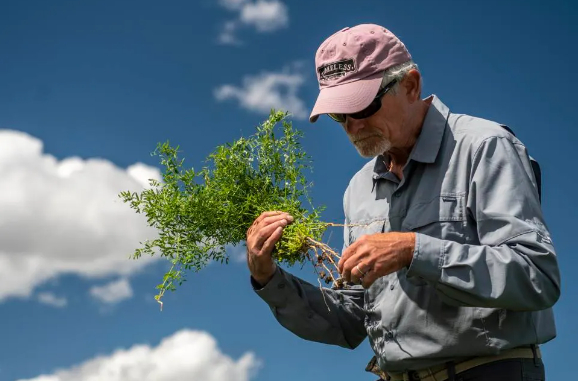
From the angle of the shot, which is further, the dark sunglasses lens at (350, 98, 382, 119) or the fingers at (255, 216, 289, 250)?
the fingers at (255, 216, 289, 250)

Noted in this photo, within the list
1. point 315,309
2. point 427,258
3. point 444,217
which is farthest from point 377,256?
point 315,309

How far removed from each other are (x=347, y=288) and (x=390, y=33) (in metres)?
1.41

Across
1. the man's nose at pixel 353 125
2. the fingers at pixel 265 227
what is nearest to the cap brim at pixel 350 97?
the man's nose at pixel 353 125

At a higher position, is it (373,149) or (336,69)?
(336,69)

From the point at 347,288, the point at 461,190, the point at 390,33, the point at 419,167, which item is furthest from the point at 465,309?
the point at 390,33

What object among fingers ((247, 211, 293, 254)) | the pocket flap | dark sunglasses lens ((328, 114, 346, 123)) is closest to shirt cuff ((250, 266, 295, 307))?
fingers ((247, 211, 293, 254))

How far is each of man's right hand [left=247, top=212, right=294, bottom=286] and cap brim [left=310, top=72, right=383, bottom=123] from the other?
21.1 inches

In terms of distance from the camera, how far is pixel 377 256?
2582 millimetres

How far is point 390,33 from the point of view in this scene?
330cm

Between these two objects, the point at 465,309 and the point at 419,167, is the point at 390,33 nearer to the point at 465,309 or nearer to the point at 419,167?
the point at 419,167

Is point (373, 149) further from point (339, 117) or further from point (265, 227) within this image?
point (265, 227)

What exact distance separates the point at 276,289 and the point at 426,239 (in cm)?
114

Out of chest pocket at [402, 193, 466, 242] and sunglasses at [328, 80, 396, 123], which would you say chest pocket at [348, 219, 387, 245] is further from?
sunglasses at [328, 80, 396, 123]

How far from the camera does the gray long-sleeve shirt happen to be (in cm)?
265
